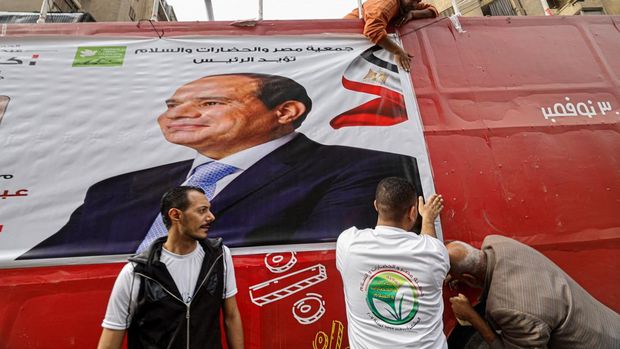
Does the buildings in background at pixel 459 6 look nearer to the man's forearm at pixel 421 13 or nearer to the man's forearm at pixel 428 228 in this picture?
the man's forearm at pixel 421 13

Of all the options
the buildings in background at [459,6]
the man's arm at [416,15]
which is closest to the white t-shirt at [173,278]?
the man's arm at [416,15]

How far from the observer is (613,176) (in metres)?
1.99

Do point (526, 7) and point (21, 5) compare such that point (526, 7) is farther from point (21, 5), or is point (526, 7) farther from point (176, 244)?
point (21, 5)

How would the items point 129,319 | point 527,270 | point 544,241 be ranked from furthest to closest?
point 544,241 → point 527,270 → point 129,319

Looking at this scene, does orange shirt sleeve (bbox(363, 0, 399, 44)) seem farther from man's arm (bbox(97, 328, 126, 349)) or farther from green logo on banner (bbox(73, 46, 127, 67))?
man's arm (bbox(97, 328, 126, 349))

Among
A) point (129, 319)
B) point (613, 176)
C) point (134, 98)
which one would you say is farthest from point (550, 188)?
point (134, 98)

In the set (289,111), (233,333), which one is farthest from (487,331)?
(289,111)

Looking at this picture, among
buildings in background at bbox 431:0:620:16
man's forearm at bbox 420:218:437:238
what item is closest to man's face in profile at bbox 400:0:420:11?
man's forearm at bbox 420:218:437:238

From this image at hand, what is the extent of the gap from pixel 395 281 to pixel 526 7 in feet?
42.0

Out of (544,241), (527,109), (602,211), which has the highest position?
(527,109)

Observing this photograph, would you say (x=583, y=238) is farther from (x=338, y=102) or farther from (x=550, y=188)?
(x=338, y=102)

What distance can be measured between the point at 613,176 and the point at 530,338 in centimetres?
139

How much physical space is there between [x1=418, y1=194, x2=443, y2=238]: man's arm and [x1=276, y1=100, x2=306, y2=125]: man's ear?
933 mm

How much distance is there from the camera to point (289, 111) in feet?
6.82
